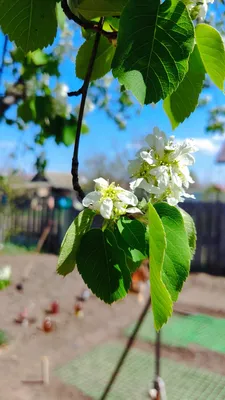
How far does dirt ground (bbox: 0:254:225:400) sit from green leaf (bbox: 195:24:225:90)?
7.64 ft

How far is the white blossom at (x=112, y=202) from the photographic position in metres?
0.34

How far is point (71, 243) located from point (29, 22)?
20cm

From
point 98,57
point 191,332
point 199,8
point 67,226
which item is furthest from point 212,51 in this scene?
point 67,226

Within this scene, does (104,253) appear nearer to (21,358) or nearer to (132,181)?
(132,181)

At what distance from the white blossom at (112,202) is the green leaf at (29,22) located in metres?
0.15

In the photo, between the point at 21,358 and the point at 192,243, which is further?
the point at 21,358

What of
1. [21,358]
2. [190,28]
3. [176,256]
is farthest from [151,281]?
[21,358]

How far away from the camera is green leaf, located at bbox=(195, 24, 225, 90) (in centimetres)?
34

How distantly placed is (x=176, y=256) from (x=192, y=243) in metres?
0.06

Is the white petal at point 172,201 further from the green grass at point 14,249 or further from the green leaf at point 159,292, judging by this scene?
the green grass at point 14,249

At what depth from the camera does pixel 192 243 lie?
0.36 m

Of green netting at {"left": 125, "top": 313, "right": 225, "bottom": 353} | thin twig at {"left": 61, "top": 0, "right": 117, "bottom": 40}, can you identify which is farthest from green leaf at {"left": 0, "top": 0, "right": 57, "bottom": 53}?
green netting at {"left": 125, "top": 313, "right": 225, "bottom": 353}

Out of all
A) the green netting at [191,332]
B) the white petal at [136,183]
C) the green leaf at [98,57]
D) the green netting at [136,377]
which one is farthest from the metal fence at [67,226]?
the white petal at [136,183]

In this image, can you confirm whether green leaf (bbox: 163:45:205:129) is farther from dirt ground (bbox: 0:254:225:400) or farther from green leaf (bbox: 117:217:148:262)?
dirt ground (bbox: 0:254:225:400)
